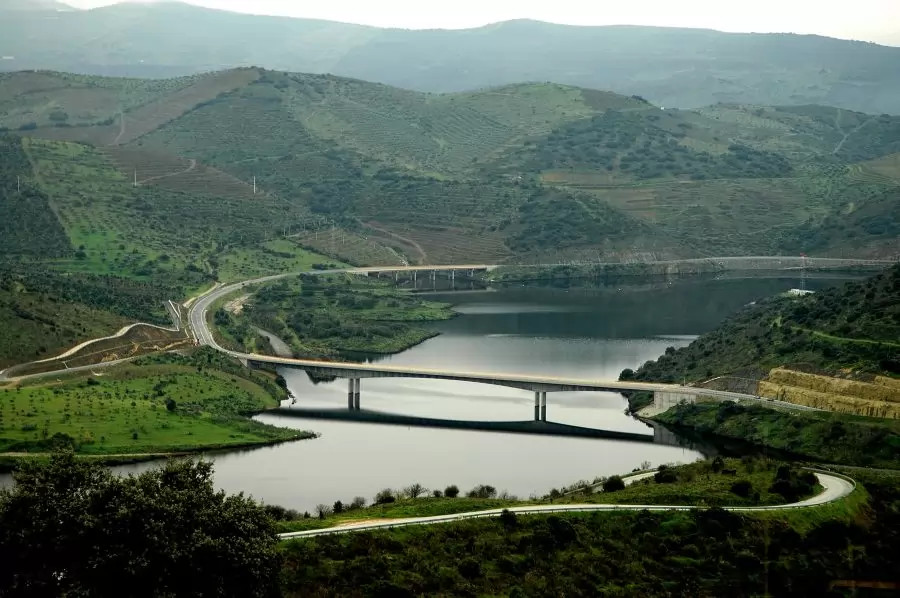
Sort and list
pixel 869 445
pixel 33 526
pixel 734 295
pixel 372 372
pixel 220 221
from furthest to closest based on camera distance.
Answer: pixel 220 221 → pixel 734 295 → pixel 372 372 → pixel 869 445 → pixel 33 526

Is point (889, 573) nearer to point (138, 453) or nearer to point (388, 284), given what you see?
point (138, 453)

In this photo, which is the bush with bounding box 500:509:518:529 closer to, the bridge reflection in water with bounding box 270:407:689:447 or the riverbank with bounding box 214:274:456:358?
the bridge reflection in water with bounding box 270:407:689:447

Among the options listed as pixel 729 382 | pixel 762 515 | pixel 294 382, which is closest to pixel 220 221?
pixel 294 382

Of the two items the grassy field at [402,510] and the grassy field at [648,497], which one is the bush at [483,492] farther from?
the grassy field at [402,510]

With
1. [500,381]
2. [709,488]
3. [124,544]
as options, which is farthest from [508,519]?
[500,381]

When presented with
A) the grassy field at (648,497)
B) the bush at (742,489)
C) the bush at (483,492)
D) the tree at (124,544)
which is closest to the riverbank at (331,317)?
the bush at (483,492)

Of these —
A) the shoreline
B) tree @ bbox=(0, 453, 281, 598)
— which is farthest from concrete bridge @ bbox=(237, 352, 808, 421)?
tree @ bbox=(0, 453, 281, 598)

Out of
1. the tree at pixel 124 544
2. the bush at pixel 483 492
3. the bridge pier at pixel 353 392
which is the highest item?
the tree at pixel 124 544
